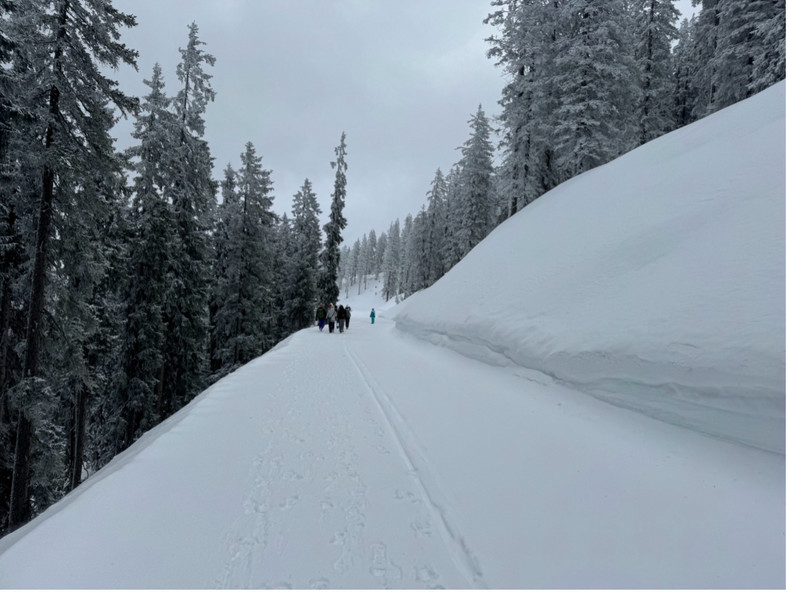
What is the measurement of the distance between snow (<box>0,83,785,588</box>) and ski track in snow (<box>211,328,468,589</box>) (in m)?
0.02

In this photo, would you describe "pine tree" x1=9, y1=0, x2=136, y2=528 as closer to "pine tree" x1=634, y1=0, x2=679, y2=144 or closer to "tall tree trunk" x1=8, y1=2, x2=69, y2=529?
"tall tree trunk" x1=8, y1=2, x2=69, y2=529

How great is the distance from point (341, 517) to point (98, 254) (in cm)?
1238

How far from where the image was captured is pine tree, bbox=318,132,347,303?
3322 cm

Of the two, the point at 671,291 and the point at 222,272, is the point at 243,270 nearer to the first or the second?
the point at 222,272

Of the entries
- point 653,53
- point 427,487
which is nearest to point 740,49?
point 653,53

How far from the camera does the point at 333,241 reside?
33594 millimetres

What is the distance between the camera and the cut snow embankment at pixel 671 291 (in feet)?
13.1

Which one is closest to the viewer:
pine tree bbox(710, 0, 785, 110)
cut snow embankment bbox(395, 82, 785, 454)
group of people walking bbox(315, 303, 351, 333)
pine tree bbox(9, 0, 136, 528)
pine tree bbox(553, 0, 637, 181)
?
cut snow embankment bbox(395, 82, 785, 454)

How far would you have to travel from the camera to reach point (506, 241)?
49.3 feet

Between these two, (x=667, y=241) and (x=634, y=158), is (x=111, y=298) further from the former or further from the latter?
(x=634, y=158)

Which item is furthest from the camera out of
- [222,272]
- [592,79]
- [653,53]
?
[222,272]

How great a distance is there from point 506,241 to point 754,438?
12064 millimetres

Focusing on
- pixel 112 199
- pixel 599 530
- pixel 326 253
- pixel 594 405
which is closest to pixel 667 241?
pixel 594 405

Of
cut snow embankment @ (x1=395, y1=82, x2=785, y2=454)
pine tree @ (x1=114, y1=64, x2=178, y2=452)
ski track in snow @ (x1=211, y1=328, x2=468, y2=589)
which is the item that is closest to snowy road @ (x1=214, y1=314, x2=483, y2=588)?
ski track in snow @ (x1=211, y1=328, x2=468, y2=589)
